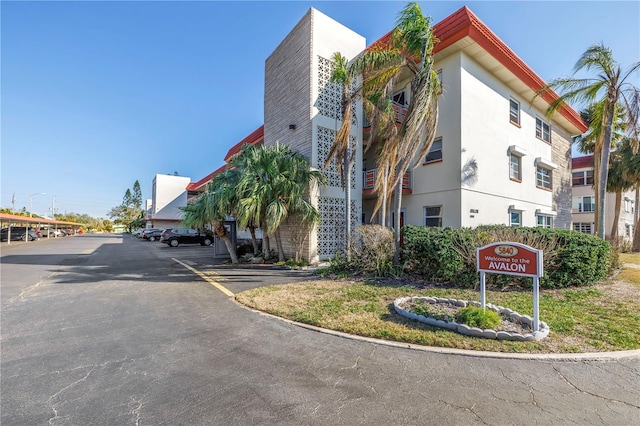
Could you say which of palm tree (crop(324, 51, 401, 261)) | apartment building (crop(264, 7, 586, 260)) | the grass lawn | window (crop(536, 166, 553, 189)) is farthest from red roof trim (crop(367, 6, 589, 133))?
the grass lawn

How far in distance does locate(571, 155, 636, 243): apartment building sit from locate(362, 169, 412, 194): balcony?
23577 mm

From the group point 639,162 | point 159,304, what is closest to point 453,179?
Result: point 159,304

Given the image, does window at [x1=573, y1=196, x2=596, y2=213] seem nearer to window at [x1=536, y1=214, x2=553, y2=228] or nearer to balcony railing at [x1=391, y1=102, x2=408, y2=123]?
window at [x1=536, y1=214, x2=553, y2=228]

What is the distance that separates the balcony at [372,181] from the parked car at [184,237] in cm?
1622

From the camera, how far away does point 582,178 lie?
27.6m

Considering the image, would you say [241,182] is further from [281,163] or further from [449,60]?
[449,60]

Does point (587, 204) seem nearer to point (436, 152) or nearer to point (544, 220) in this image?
point (544, 220)

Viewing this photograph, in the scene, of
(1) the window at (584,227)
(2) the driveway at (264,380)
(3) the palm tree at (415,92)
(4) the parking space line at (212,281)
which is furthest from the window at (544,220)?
(4) the parking space line at (212,281)

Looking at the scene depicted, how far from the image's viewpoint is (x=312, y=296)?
708 centimetres

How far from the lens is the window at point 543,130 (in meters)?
18.0

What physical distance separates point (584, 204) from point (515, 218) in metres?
18.5

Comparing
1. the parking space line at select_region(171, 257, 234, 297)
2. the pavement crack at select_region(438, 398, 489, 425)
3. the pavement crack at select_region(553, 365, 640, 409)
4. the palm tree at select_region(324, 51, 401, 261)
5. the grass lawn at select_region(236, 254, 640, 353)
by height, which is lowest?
the parking space line at select_region(171, 257, 234, 297)

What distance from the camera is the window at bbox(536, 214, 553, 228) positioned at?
695 inches

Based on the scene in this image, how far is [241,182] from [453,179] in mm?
9116
